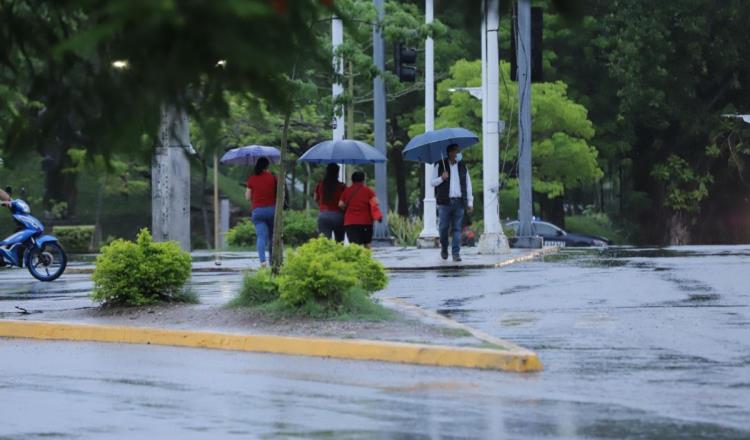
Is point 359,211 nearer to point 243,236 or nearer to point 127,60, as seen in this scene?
point 127,60

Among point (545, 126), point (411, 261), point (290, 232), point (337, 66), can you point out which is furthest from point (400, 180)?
point (337, 66)

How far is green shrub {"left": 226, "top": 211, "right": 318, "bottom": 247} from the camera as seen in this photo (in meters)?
43.2

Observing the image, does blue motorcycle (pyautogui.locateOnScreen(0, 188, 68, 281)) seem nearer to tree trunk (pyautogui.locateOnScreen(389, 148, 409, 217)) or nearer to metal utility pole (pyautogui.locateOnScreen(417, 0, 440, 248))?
metal utility pole (pyautogui.locateOnScreen(417, 0, 440, 248))

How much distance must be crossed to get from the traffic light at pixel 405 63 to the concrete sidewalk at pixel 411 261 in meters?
3.92

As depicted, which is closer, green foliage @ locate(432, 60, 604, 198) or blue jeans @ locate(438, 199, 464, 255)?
blue jeans @ locate(438, 199, 464, 255)

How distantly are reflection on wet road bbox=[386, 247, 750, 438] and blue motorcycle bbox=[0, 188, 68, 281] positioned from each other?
19.1 ft

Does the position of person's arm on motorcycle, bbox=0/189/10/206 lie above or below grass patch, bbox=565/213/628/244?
above

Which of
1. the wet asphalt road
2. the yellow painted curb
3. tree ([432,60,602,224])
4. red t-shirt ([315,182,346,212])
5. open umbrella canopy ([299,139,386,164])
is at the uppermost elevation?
tree ([432,60,602,224])

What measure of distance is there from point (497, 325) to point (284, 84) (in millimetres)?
9187

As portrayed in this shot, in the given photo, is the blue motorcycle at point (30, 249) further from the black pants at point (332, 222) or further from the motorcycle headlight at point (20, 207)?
the black pants at point (332, 222)

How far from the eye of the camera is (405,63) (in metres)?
36.9

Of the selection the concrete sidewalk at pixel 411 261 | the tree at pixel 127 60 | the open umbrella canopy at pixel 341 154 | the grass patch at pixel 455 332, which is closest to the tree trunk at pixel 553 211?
the concrete sidewalk at pixel 411 261

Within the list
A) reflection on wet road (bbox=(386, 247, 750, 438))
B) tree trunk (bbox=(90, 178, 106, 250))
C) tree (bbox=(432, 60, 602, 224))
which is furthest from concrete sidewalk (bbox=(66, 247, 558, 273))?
tree trunk (bbox=(90, 178, 106, 250))

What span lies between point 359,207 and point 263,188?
1649 millimetres
